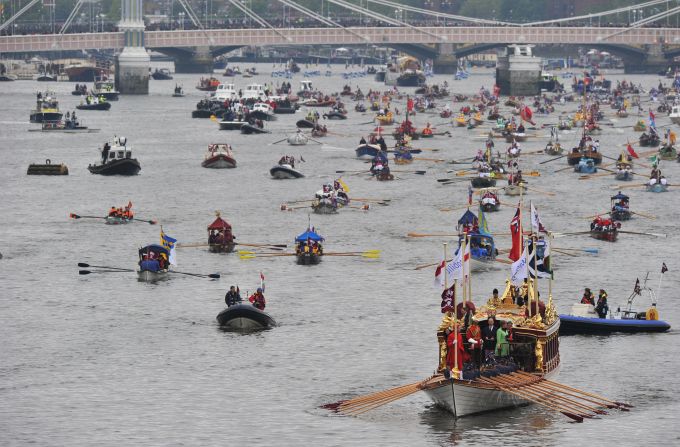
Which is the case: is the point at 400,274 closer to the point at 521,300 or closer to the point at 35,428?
the point at 521,300

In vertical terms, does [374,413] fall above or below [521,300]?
below

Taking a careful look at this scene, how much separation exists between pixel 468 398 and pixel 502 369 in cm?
202

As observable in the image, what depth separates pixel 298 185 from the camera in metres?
130

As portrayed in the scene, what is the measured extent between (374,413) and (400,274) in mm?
28305

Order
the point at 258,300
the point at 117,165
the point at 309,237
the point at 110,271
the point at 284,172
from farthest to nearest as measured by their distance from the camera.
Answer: the point at 117,165
the point at 284,172
the point at 309,237
the point at 110,271
the point at 258,300

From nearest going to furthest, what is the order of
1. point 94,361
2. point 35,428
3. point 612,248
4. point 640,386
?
point 35,428
point 640,386
point 94,361
point 612,248

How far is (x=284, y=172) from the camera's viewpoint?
134 m

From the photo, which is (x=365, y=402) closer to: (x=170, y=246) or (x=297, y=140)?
(x=170, y=246)

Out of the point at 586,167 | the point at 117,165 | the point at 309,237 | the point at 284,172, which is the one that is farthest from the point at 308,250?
the point at 586,167

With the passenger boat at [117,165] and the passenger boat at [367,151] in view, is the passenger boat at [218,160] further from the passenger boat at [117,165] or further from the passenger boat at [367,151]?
the passenger boat at [367,151]

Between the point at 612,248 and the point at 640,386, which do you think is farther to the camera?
the point at 612,248

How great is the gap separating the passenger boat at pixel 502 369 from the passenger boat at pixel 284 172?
73774 millimetres

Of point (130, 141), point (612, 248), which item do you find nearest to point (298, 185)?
point (612, 248)

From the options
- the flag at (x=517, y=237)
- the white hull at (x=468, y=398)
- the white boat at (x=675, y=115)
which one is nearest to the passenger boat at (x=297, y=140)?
the white boat at (x=675, y=115)
